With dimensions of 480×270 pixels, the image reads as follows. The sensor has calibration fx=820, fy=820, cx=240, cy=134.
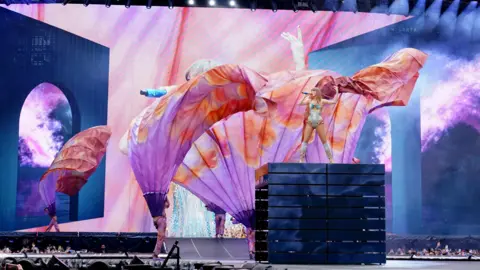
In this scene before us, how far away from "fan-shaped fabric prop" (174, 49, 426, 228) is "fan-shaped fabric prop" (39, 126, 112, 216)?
3499 mm

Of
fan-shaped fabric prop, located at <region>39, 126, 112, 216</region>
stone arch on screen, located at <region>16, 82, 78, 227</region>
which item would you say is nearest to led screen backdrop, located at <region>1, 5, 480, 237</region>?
fan-shaped fabric prop, located at <region>39, 126, 112, 216</region>

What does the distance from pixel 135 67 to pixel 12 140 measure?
474 centimetres

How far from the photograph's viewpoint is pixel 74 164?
86.9 feet

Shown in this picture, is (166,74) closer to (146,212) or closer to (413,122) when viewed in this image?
(146,212)

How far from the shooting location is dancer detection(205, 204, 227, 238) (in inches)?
1011

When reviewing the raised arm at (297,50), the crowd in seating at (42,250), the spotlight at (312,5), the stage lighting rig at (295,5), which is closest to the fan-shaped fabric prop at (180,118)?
the raised arm at (297,50)

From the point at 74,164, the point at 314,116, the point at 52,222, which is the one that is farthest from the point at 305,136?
the point at 52,222

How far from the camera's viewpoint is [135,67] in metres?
27.8

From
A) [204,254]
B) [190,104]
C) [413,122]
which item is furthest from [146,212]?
[413,122]

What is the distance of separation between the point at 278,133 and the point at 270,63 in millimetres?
5904

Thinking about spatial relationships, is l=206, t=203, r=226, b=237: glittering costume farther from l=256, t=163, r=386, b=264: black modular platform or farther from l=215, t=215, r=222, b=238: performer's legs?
l=256, t=163, r=386, b=264: black modular platform

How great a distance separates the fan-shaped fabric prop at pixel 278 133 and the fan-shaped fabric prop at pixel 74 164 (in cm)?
350

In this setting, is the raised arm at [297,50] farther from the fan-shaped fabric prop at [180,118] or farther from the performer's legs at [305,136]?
the performer's legs at [305,136]

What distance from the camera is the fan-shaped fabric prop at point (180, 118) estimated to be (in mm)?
21484
